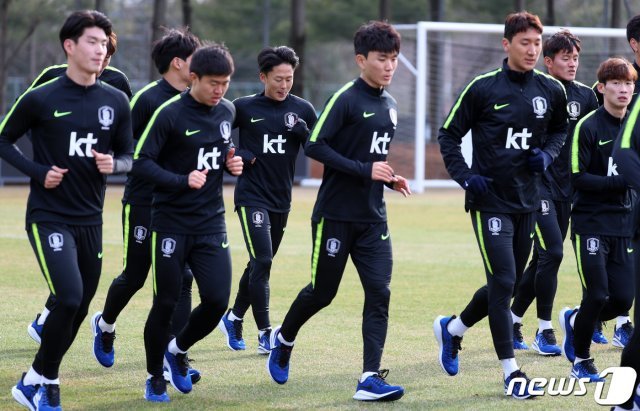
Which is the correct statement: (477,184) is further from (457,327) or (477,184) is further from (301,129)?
(301,129)

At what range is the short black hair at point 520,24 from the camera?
7.64 m

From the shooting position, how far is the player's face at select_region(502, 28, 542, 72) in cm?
765

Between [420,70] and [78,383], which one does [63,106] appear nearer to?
[78,383]

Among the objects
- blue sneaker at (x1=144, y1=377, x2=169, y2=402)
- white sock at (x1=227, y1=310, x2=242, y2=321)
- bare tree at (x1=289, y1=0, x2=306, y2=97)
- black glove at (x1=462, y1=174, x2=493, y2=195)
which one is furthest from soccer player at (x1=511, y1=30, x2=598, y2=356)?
bare tree at (x1=289, y1=0, x2=306, y2=97)

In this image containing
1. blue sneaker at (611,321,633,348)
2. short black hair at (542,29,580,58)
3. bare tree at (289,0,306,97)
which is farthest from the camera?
bare tree at (289,0,306,97)

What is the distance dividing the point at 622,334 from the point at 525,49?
3.11m

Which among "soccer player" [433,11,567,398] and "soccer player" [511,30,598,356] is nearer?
"soccer player" [433,11,567,398]

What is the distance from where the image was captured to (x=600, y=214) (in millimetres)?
8195

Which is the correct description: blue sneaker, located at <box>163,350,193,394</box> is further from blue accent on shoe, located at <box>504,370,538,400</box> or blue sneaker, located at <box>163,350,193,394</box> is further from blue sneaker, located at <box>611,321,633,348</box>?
blue sneaker, located at <box>611,321,633,348</box>

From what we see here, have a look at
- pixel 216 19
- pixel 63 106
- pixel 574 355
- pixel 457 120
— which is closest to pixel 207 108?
pixel 63 106

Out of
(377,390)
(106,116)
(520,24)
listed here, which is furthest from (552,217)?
(106,116)

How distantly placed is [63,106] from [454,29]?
2095cm

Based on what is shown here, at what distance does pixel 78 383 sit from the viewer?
7922mm

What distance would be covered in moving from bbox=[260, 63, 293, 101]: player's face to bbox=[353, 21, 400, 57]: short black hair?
168cm
